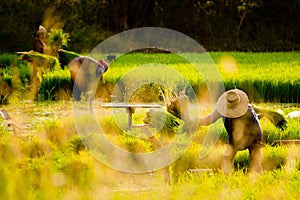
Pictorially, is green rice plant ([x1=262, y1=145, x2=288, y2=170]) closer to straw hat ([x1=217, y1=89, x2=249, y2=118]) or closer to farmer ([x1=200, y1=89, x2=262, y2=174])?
farmer ([x1=200, y1=89, x2=262, y2=174])

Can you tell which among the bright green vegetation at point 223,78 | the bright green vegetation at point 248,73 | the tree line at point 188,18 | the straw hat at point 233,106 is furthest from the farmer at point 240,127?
the tree line at point 188,18

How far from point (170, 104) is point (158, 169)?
504mm

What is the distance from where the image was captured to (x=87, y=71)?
7.71 m

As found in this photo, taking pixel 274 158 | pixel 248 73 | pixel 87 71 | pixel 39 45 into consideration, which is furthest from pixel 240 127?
pixel 248 73

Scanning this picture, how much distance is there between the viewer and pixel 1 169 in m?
4.00

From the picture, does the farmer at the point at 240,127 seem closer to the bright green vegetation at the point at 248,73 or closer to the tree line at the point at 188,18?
the bright green vegetation at the point at 248,73

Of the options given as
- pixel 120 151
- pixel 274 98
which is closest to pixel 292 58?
pixel 274 98

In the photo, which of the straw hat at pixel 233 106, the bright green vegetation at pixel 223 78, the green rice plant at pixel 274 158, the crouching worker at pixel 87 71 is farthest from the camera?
the bright green vegetation at pixel 223 78

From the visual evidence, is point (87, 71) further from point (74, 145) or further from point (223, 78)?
point (223, 78)

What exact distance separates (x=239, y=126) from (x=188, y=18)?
15791 mm

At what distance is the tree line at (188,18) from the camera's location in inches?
752

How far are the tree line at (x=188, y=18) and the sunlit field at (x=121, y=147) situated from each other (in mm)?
7936

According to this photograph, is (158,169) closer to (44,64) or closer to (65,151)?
(65,151)

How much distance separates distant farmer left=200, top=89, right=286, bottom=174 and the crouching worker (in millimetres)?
2594
